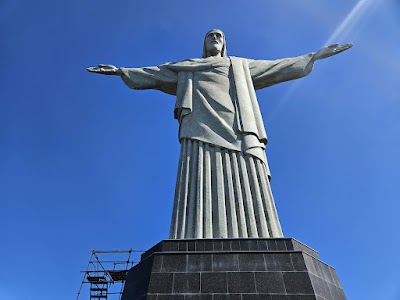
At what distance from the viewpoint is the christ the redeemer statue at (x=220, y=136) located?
680cm

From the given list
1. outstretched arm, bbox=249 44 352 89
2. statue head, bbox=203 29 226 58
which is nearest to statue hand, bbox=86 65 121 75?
statue head, bbox=203 29 226 58

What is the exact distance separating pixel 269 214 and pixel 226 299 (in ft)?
7.17

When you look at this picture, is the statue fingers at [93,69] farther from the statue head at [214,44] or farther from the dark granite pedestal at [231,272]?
the dark granite pedestal at [231,272]

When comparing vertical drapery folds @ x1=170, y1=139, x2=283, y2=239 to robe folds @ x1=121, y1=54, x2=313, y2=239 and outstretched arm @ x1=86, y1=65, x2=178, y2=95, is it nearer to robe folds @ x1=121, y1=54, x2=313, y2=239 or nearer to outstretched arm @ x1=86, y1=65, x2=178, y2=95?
robe folds @ x1=121, y1=54, x2=313, y2=239

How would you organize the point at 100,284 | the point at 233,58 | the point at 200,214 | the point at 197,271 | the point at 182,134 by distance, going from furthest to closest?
1. the point at 100,284
2. the point at 233,58
3. the point at 182,134
4. the point at 200,214
5. the point at 197,271

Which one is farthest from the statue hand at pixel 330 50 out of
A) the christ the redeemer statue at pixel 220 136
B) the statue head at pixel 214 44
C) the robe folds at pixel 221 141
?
the statue head at pixel 214 44

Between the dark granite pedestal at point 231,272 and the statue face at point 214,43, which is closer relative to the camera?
the dark granite pedestal at point 231,272

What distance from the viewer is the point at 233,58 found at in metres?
10.0

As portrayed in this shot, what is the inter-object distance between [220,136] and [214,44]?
12.6ft

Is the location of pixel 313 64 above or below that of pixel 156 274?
above

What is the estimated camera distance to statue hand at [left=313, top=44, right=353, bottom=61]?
32.2 ft

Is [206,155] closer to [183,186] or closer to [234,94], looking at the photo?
[183,186]

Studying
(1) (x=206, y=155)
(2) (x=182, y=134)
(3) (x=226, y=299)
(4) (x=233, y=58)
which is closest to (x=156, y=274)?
(3) (x=226, y=299)

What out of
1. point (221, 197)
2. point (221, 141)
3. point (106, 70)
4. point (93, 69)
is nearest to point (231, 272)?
point (221, 197)
